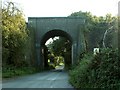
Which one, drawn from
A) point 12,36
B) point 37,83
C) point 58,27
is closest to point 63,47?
point 58,27

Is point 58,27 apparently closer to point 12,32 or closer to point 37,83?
point 12,32

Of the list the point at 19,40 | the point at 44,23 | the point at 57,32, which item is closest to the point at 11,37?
the point at 19,40

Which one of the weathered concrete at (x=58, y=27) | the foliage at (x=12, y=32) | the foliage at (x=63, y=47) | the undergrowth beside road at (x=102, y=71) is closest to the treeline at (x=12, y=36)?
the foliage at (x=12, y=32)

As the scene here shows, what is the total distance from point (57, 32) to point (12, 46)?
21606 millimetres

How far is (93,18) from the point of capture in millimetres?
72250

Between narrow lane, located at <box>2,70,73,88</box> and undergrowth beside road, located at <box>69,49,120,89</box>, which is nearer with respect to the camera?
undergrowth beside road, located at <box>69,49,120,89</box>

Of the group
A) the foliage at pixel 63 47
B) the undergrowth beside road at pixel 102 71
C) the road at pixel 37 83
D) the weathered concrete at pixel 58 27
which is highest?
the weathered concrete at pixel 58 27

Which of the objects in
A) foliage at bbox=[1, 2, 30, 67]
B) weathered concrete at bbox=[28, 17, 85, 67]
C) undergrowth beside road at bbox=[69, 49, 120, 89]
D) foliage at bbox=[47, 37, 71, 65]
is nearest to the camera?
undergrowth beside road at bbox=[69, 49, 120, 89]

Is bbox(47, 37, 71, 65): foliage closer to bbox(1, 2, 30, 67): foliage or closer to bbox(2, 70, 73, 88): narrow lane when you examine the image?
bbox(1, 2, 30, 67): foliage

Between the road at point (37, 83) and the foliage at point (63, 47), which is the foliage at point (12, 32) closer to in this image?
the road at point (37, 83)

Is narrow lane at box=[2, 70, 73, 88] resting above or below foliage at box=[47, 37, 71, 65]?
below

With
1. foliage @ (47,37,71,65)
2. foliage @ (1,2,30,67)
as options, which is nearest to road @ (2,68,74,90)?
foliage @ (1,2,30,67)

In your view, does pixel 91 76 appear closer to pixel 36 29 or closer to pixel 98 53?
pixel 98 53

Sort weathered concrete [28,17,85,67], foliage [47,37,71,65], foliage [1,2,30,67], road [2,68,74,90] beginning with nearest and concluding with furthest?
road [2,68,74,90] < foliage [1,2,30,67] < weathered concrete [28,17,85,67] < foliage [47,37,71,65]
